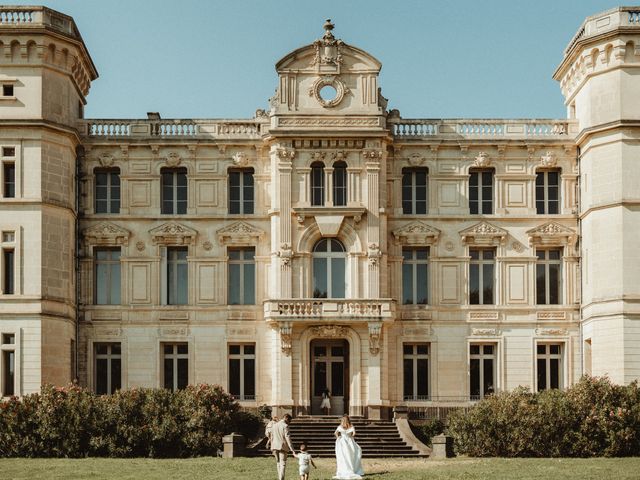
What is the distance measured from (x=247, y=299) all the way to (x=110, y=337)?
5539mm

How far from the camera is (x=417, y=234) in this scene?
51219 mm

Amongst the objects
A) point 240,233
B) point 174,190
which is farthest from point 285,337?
point 174,190

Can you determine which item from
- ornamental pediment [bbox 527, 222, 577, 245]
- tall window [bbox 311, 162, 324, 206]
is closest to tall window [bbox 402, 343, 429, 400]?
ornamental pediment [bbox 527, 222, 577, 245]

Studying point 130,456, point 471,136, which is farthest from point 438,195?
point 130,456

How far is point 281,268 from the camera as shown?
49719mm

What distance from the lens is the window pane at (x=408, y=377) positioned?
51.2m

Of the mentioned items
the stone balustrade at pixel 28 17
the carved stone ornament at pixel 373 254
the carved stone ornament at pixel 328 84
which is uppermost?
the stone balustrade at pixel 28 17

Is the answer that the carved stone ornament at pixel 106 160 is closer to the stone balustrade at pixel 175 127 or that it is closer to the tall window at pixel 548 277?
the stone balustrade at pixel 175 127

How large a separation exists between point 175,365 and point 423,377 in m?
9.74

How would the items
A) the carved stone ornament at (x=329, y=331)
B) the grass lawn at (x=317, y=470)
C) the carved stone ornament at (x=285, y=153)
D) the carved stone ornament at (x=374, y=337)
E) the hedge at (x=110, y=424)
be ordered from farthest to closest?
the carved stone ornament at (x=285, y=153) → the carved stone ornament at (x=329, y=331) → the carved stone ornament at (x=374, y=337) → the hedge at (x=110, y=424) → the grass lawn at (x=317, y=470)

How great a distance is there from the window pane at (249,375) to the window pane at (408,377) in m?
5.93

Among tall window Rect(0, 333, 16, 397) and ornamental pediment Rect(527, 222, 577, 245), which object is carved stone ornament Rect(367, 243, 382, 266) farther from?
tall window Rect(0, 333, 16, 397)

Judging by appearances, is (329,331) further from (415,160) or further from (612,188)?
(612,188)

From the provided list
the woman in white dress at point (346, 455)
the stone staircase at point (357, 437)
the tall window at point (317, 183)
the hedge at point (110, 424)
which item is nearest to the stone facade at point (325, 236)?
the tall window at point (317, 183)
